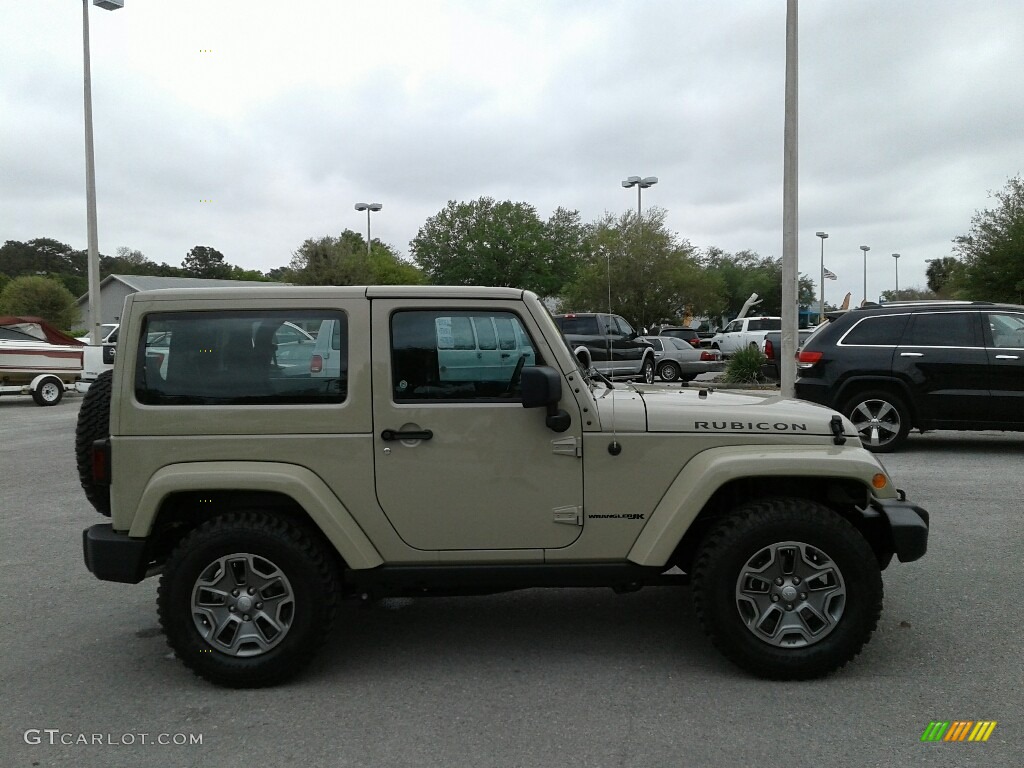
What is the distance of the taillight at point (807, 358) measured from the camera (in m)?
10.7

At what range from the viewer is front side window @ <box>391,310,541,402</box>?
4125mm

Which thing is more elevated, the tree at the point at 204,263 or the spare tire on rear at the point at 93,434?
the tree at the point at 204,263

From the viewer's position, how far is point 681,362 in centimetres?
2545

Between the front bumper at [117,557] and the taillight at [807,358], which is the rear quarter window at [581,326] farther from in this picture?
the front bumper at [117,557]

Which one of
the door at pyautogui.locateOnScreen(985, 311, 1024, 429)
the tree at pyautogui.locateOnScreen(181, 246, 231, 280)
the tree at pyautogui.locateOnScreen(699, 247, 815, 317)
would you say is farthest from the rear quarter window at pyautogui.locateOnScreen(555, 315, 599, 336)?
the tree at pyautogui.locateOnScreen(181, 246, 231, 280)

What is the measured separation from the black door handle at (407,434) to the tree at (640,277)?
111 feet

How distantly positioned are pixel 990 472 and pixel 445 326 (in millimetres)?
7447

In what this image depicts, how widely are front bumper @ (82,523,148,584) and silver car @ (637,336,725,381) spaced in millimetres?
21838

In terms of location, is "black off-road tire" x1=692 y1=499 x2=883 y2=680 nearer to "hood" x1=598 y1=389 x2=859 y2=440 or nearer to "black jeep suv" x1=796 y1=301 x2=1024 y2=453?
"hood" x1=598 y1=389 x2=859 y2=440

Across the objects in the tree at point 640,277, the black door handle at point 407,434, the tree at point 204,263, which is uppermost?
the tree at point 204,263

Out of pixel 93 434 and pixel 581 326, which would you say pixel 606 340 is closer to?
pixel 581 326

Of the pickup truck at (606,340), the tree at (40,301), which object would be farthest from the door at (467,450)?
the tree at (40,301)

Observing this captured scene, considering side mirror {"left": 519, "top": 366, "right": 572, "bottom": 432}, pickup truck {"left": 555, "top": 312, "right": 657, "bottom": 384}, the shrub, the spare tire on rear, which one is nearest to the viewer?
side mirror {"left": 519, "top": 366, "right": 572, "bottom": 432}

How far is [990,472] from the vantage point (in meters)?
9.23
